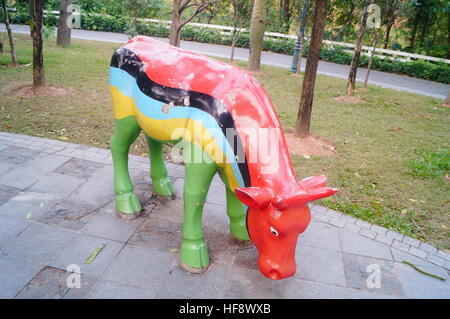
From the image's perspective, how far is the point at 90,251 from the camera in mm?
3904

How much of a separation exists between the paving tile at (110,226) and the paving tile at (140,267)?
0.85 ft

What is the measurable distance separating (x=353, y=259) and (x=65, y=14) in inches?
579

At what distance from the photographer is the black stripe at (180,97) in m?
3.20

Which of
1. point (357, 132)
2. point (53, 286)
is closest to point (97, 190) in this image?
point (53, 286)

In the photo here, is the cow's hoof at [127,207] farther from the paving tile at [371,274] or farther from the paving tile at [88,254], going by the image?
the paving tile at [371,274]

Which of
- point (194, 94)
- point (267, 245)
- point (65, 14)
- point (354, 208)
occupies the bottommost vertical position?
point (354, 208)

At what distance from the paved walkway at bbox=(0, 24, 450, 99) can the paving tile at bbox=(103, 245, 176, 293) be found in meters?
12.7

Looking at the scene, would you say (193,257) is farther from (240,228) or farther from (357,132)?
(357,132)

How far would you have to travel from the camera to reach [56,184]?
515cm

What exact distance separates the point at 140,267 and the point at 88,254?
1.90 feet

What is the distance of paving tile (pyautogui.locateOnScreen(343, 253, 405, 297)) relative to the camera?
3773 millimetres

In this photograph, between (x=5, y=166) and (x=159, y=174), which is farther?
(x=5, y=166)
